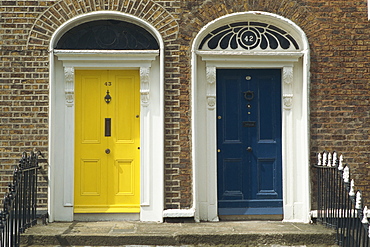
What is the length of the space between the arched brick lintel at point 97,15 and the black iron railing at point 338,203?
277cm

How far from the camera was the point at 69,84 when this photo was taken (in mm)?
7852

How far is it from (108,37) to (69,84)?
0.87m

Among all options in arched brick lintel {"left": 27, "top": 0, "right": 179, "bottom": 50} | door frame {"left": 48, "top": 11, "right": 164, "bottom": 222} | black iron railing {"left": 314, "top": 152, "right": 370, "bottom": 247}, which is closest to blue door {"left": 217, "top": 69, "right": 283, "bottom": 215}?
black iron railing {"left": 314, "top": 152, "right": 370, "bottom": 247}

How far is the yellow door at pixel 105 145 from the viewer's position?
26.2 feet

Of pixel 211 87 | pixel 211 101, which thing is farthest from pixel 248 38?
pixel 211 101

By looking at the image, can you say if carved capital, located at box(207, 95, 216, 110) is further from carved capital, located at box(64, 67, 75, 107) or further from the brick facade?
carved capital, located at box(64, 67, 75, 107)

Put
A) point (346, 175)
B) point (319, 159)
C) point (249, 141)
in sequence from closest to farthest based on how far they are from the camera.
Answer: point (346, 175) < point (319, 159) < point (249, 141)

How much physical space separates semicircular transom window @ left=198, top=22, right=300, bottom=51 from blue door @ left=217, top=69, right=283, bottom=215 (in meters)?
0.35

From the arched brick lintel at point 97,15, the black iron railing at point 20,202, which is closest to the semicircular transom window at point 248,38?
the arched brick lintel at point 97,15

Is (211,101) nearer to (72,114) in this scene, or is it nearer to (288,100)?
(288,100)

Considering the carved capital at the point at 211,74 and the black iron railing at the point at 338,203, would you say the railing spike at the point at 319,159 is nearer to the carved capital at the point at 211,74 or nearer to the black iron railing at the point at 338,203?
the black iron railing at the point at 338,203

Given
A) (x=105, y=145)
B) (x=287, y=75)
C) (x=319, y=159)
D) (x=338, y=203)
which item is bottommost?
(x=338, y=203)

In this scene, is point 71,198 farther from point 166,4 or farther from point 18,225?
point 166,4

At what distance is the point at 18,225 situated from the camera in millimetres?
6832
